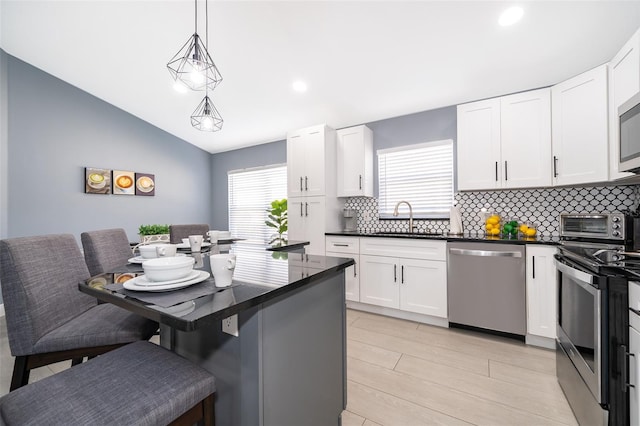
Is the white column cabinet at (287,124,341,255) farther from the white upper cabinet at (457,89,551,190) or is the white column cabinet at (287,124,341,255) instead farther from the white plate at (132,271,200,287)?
the white plate at (132,271,200,287)

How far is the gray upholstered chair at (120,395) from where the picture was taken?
0.74 meters

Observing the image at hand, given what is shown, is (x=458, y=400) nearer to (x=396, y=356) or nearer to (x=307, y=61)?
(x=396, y=356)

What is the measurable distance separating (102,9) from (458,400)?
456 centimetres

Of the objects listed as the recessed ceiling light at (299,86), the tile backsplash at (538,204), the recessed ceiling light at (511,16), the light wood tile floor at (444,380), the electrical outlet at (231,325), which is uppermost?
the recessed ceiling light at (299,86)

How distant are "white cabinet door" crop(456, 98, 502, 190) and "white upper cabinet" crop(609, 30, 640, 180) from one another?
2.63ft

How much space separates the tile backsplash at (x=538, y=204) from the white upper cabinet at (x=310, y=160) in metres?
1.17

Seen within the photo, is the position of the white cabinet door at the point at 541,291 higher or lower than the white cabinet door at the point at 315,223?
lower

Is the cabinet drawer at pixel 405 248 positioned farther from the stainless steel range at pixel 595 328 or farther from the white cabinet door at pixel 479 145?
the stainless steel range at pixel 595 328

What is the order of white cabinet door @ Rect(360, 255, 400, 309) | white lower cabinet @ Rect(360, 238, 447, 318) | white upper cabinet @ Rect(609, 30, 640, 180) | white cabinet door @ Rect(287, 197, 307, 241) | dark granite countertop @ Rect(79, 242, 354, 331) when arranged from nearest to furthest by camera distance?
dark granite countertop @ Rect(79, 242, 354, 331) < white upper cabinet @ Rect(609, 30, 640, 180) < white lower cabinet @ Rect(360, 238, 447, 318) < white cabinet door @ Rect(360, 255, 400, 309) < white cabinet door @ Rect(287, 197, 307, 241)

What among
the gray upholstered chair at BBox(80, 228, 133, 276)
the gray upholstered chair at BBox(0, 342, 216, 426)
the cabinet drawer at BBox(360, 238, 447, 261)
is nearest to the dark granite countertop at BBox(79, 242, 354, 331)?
the gray upholstered chair at BBox(0, 342, 216, 426)

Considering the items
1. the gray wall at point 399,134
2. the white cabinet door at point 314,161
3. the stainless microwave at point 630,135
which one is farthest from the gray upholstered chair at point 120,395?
the gray wall at point 399,134

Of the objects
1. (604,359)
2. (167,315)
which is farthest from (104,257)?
(604,359)

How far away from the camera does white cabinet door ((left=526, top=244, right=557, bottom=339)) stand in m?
2.31

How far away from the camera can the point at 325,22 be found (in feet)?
7.66
